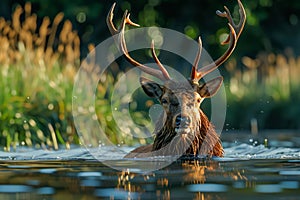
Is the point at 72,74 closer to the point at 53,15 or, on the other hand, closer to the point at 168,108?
the point at 168,108

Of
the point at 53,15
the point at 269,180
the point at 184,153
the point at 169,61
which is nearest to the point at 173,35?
the point at 169,61

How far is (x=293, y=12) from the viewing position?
102ft

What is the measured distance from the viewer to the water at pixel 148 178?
26.5 ft

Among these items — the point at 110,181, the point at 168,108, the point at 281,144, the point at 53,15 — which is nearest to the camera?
the point at 110,181

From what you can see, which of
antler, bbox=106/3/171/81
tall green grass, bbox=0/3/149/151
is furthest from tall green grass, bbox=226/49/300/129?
antler, bbox=106/3/171/81

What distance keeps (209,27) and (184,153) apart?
63.3 feet

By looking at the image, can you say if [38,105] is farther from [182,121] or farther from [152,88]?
[182,121]

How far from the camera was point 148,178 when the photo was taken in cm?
944

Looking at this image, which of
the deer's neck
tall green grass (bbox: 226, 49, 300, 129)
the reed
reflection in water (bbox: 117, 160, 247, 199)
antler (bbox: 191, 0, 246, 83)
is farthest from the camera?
tall green grass (bbox: 226, 49, 300, 129)

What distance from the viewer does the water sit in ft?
26.5

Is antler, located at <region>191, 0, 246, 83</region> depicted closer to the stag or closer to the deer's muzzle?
the stag

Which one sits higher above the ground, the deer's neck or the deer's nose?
the deer's nose

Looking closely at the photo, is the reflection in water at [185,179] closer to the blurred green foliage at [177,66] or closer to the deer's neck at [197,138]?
the deer's neck at [197,138]

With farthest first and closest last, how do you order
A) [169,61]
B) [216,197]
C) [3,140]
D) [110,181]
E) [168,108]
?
[169,61] < [3,140] < [168,108] < [110,181] < [216,197]
